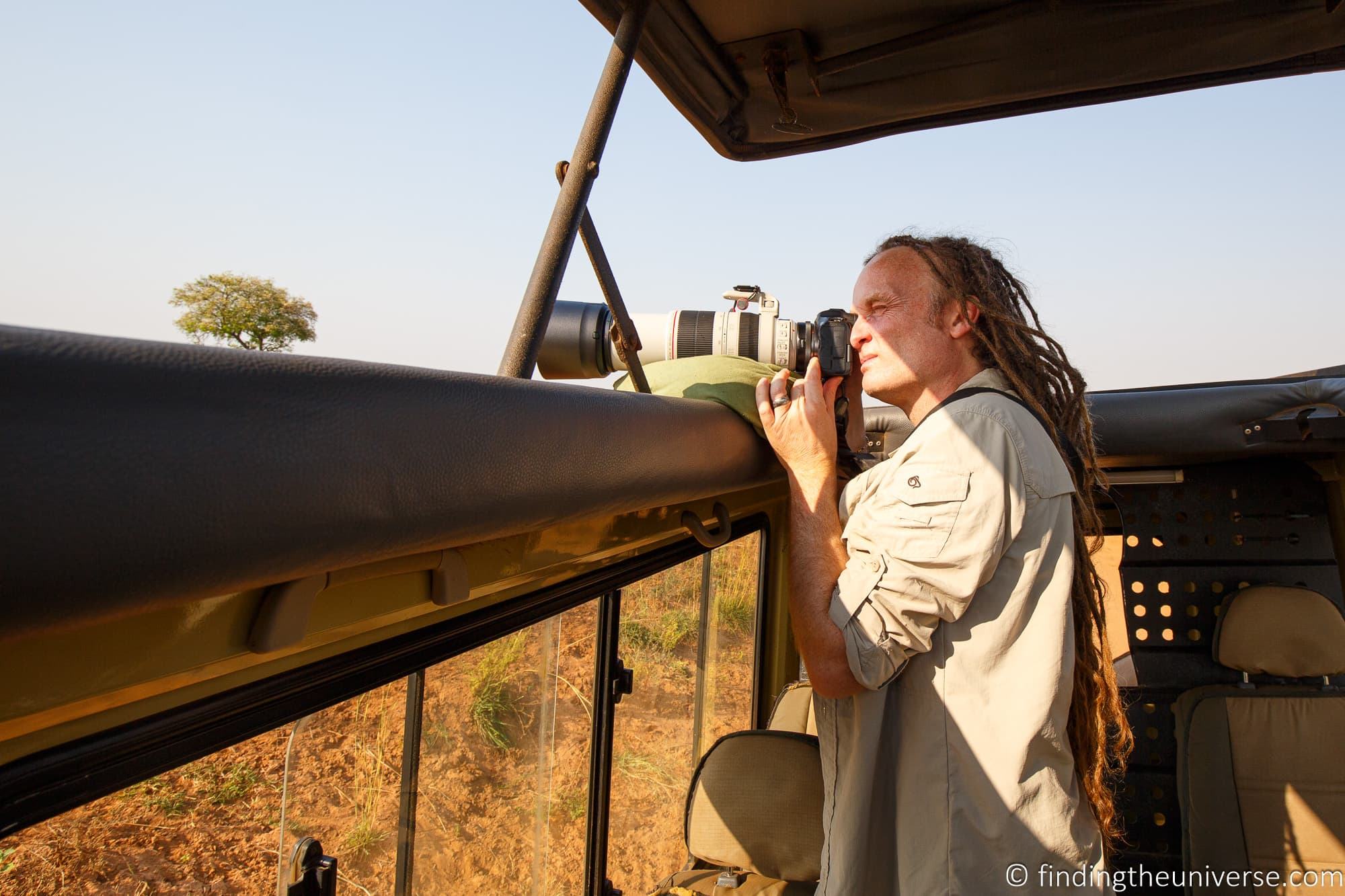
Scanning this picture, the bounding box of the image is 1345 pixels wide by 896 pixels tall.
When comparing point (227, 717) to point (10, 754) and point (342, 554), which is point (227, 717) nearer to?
point (10, 754)

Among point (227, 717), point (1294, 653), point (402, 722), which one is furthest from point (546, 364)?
point (1294, 653)

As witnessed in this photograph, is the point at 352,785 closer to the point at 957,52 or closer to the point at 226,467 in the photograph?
the point at 226,467

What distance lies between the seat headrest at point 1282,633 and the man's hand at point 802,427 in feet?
4.93

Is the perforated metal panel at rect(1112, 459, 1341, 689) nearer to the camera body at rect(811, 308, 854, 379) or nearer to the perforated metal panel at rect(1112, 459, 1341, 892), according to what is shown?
the perforated metal panel at rect(1112, 459, 1341, 892)

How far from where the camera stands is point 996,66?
1.52 m

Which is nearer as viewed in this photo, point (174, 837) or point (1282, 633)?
point (174, 837)

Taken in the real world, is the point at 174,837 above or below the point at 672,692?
above

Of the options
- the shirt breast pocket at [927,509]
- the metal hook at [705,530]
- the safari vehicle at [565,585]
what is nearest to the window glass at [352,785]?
the safari vehicle at [565,585]

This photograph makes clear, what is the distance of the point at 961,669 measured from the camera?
1.29 m

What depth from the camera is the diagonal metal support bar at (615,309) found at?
114cm

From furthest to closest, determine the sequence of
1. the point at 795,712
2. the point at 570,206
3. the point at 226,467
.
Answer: the point at 795,712 < the point at 570,206 < the point at 226,467

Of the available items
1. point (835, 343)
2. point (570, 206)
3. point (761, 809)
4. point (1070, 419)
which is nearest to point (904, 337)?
point (835, 343)

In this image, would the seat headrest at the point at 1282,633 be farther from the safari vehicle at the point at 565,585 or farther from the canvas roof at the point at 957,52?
the canvas roof at the point at 957,52

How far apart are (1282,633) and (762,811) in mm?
1556
